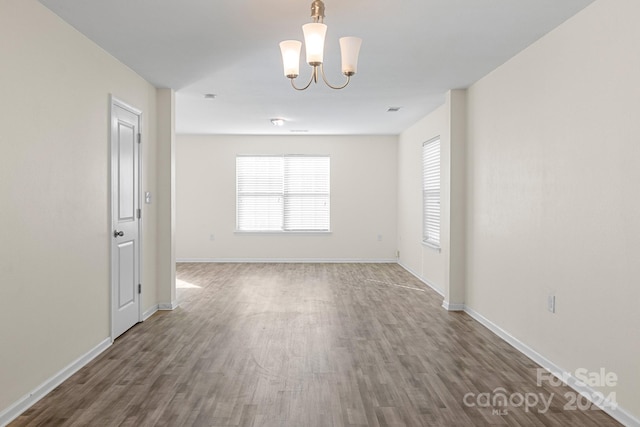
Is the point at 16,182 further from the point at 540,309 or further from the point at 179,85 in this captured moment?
the point at 540,309

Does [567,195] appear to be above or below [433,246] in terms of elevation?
above

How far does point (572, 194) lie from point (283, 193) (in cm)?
637

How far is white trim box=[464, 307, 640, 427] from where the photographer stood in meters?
2.54

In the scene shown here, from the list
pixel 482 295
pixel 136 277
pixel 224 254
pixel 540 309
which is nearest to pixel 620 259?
pixel 540 309

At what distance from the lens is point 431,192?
671cm

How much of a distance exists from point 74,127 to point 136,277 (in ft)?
5.67

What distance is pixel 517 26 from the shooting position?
3.22 meters

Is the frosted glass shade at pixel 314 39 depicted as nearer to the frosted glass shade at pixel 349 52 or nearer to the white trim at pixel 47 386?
the frosted glass shade at pixel 349 52

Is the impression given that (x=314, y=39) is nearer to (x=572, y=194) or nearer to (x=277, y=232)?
(x=572, y=194)

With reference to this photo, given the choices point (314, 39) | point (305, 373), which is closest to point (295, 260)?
point (305, 373)

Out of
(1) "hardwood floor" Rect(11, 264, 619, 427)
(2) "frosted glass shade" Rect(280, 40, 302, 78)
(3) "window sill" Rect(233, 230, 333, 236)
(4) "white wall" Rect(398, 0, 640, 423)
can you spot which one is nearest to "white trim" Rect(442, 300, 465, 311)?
(1) "hardwood floor" Rect(11, 264, 619, 427)

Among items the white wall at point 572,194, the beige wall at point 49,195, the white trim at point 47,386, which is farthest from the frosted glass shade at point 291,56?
the white trim at point 47,386

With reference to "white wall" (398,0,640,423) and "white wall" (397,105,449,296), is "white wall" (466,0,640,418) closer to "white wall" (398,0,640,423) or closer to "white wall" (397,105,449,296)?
"white wall" (398,0,640,423)

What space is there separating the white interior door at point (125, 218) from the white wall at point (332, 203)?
4.37 m
